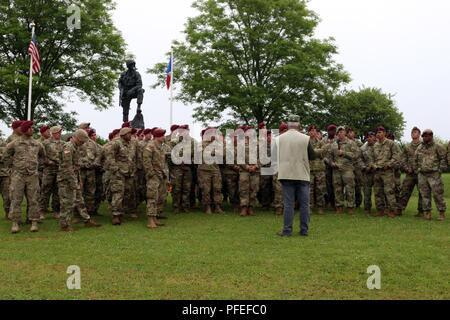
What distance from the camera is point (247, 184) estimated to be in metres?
12.3

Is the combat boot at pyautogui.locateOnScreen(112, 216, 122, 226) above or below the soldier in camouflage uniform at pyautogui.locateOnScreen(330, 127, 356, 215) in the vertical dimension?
below

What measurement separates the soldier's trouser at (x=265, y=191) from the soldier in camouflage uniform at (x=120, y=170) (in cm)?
374

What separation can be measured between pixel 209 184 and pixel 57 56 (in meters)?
22.6

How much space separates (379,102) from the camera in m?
40.3

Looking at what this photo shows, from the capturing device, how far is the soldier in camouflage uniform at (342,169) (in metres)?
12.4

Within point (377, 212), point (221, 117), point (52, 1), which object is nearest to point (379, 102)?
point (221, 117)

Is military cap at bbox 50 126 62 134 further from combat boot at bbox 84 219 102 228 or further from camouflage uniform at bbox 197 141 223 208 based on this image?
camouflage uniform at bbox 197 141 223 208

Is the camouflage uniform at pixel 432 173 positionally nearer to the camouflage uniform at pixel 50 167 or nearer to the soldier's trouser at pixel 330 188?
the soldier's trouser at pixel 330 188

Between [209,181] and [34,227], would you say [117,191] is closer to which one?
[34,227]

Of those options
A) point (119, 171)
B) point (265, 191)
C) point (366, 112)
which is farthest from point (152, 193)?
point (366, 112)

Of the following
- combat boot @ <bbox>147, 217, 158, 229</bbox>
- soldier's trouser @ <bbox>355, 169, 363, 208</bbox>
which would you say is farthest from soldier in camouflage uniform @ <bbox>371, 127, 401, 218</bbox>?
combat boot @ <bbox>147, 217, 158, 229</bbox>

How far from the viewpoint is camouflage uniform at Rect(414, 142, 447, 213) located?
1135 cm

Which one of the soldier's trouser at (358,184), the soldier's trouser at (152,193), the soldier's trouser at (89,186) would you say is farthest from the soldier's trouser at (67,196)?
the soldier's trouser at (358,184)
